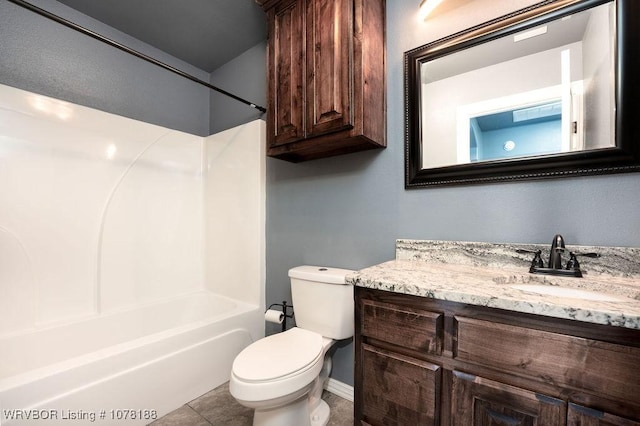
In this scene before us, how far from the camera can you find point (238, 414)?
1.57 metres

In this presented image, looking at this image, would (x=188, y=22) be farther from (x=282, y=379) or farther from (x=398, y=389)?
(x=398, y=389)

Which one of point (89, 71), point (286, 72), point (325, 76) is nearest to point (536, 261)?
point (325, 76)

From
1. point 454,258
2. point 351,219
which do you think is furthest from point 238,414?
point 454,258

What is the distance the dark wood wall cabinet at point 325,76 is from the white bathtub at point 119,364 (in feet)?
4.19

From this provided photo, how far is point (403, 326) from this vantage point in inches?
36.9

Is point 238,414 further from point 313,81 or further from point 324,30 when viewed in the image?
point 324,30

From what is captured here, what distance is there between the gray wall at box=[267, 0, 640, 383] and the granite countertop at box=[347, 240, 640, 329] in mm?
106

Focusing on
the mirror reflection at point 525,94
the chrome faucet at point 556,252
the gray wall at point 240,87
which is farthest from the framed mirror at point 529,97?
the gray wall at point 240,87

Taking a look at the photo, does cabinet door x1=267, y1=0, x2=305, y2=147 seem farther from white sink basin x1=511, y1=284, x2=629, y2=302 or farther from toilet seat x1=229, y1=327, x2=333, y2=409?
white sink basin x1=511, y1=284, x2=629, y2=302

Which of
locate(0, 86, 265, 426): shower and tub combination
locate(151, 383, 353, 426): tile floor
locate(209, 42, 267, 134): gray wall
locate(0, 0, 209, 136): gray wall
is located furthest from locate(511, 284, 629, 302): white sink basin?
locate(0, 0, 209, 136): gray wall

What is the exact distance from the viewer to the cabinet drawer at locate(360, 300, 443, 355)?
88 centimetres

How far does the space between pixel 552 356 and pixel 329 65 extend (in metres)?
1.46

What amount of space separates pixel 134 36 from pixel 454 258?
2917mm

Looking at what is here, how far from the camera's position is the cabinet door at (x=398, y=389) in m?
0.88
